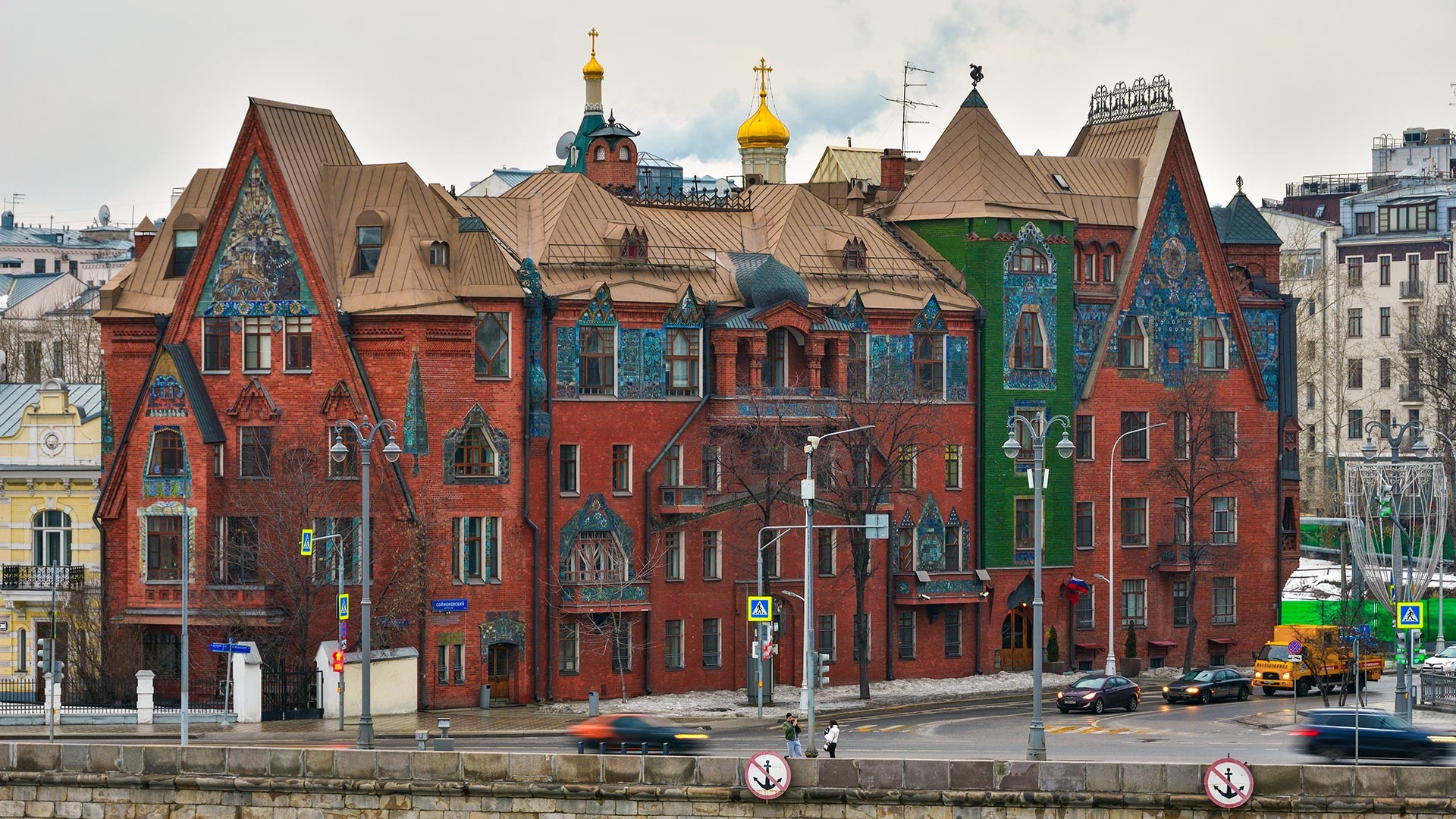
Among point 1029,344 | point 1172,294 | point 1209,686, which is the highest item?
point 1172,294

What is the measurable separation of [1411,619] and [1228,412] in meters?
28.5

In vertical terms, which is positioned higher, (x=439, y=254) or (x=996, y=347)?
(x=439, y=254)

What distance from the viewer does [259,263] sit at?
8512 cm

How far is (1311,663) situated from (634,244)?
26.1 metres

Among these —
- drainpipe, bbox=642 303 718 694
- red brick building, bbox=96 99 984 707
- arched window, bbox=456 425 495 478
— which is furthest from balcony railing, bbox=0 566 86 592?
drainpipe, bbox=642 303 718 694

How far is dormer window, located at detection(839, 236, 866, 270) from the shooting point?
94500 mm

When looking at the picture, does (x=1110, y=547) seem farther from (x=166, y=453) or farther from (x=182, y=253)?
(x=182, y=253)

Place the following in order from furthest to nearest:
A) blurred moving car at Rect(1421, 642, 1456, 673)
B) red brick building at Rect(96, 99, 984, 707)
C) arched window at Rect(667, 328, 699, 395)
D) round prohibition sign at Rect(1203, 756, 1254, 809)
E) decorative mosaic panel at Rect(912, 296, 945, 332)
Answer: decorative mosaic panel at Rect(912, 296, 945, 332) < blurred moving car at Rect(1421, 642, 1456, 673) < arched window at Rect(667, 328, 699, 395) < red brick building at Rect(96, 99, 984, 707) < round prohibition sign at Rect(1203, 756, 1254, 809)

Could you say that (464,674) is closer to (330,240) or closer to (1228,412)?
(330,240)

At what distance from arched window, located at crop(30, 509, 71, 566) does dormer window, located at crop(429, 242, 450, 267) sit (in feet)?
51.5

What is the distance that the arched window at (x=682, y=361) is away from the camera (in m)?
89.4

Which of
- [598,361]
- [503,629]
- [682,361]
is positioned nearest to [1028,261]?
[682,361]

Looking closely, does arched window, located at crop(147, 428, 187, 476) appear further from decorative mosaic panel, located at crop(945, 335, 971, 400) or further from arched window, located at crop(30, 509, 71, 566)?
decorative mosaic panel, located at crop(945, 335, 971, 400)

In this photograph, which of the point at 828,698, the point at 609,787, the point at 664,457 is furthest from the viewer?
the point at 664,457
